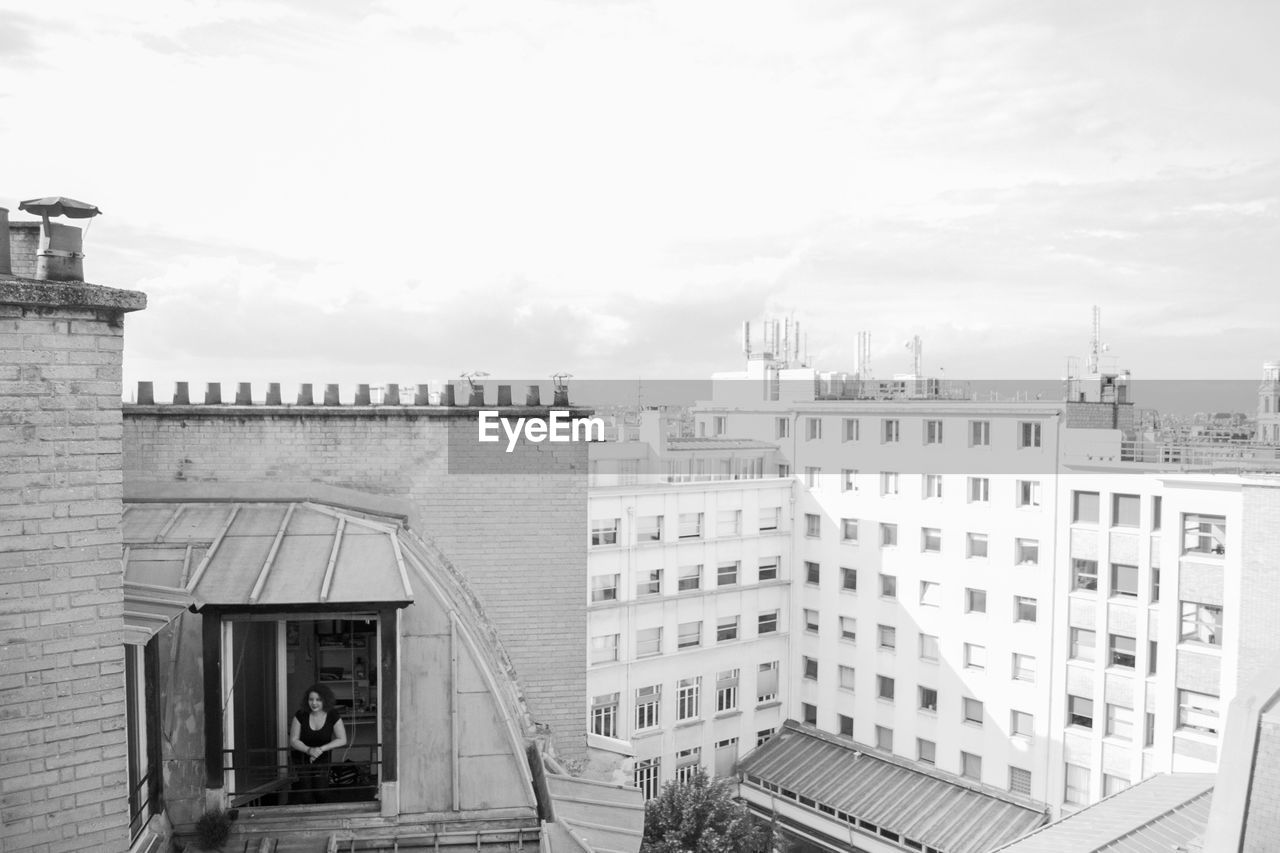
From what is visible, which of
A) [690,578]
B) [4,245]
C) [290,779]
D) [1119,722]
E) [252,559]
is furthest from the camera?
[690,578]

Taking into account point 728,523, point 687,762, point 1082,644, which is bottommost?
point 687,762

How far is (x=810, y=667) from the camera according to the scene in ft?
139

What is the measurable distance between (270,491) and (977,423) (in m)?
30.6

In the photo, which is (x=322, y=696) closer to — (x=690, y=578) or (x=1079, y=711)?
(x=690, y=578)

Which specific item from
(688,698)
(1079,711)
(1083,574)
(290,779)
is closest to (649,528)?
(688,698)

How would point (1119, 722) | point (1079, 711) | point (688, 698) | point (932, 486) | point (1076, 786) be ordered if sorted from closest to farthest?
point (1119, 722) → point (1076, 786) → point (1079, 711) → point (932, 486) → point (688, 698)

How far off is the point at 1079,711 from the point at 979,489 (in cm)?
869

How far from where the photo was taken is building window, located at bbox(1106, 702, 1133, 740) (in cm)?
3139

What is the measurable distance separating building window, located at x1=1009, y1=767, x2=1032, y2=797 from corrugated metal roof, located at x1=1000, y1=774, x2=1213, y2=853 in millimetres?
16704

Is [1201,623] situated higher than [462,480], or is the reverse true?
[462,480]

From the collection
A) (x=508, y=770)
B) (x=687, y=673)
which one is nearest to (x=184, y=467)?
(x=508, y=770)

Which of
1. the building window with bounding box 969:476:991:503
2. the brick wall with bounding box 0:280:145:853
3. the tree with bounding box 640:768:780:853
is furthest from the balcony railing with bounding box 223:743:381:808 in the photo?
the building window with bounding box 969:476:991:503

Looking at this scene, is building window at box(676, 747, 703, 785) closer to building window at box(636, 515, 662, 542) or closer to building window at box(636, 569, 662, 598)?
building window at box(636, 569, 662, 598)

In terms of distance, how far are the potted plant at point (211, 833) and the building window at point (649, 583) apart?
95.3 ft
